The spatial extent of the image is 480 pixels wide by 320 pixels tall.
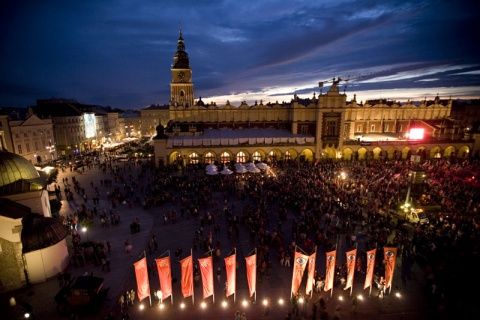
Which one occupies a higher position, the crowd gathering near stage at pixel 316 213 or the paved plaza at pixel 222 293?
the crowd gathering near stage at pixel 316 213

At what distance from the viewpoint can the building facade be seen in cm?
3891

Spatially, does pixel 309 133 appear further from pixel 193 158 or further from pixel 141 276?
pixel 141 276

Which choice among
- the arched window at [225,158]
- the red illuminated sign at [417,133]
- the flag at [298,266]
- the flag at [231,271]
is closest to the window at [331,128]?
the red illuminated sign at [417,133]

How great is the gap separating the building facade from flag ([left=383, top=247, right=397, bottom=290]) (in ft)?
91.8

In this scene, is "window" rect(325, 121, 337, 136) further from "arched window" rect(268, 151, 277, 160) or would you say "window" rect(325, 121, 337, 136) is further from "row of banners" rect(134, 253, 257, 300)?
"row of banners" rect(134, 253, 257, 300)

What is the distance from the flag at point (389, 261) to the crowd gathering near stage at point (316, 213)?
1082mm

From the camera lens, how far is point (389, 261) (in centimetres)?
1218

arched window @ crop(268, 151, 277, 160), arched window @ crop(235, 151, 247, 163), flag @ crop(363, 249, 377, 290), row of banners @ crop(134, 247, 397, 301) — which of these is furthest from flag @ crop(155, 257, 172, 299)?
arched window @ crop(268, 151, 277, 160)

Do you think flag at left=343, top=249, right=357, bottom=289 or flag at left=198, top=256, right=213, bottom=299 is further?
flag at left=343, top=249, right=357, bottom=289

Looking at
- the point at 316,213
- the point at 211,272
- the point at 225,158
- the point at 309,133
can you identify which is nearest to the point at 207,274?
the point at 211,272

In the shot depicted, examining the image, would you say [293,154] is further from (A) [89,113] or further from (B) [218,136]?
(A) [89,113]

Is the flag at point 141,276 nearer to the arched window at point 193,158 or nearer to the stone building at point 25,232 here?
the stone building at point 25,232

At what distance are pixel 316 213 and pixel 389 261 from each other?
784 centimetres

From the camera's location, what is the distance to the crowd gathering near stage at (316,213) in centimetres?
1440
